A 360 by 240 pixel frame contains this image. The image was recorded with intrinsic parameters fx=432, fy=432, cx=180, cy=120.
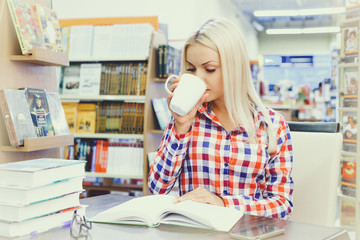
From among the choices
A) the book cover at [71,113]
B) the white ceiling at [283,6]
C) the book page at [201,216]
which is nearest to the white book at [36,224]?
the book page at [201,216]

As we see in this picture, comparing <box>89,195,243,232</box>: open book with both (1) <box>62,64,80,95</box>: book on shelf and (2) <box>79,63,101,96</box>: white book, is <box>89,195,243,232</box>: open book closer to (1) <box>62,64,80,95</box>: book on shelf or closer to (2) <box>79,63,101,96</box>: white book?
(2) <box>79,63,101,96</box>: white book

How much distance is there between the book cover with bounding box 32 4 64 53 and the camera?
1.88m

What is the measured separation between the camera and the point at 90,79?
4023 mm

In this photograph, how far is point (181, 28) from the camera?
6.44 meters

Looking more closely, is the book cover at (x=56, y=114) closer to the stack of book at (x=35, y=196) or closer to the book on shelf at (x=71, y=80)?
the stack of book at (x=35, y=196)

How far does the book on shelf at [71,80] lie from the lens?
162 inches

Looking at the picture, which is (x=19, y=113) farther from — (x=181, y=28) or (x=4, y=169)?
(x=181, y=28)

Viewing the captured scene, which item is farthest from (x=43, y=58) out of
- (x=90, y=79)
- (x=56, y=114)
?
(x=90, y=79)

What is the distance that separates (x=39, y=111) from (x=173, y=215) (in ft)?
3.14

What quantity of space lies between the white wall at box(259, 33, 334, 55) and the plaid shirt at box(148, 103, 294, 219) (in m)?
13.2

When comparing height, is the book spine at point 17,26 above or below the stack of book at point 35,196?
above

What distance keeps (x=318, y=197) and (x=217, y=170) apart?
353mm

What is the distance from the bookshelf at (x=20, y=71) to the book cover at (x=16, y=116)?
0.13ft

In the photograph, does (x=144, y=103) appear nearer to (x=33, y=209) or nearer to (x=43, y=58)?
(x=43, y=58)
